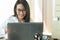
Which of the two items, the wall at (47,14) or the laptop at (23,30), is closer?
the laptop at (23,30)

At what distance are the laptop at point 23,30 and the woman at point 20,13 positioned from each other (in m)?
0.82

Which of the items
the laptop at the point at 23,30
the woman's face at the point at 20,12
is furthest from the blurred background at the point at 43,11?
the laptop at the point at 23,30

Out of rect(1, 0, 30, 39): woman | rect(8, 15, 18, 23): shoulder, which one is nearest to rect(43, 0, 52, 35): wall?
rect(1, 0, 30, 39): woman

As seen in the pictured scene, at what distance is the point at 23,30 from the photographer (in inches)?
58.6

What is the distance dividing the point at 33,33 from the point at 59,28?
3.77ft

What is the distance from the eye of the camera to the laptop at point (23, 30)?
4.86 ft

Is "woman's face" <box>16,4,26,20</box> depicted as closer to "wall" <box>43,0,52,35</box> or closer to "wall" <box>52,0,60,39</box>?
"wall" <box>43,0,52,35</box>

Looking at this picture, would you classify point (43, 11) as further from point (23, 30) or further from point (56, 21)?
point (23, 30)

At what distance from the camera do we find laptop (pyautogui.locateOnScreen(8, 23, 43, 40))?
1.48 meters

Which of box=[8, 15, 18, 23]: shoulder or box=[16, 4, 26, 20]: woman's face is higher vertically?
box=[16, 4, 26, 20]: woman's face

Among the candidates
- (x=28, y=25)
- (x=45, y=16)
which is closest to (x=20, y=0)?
(x=45, y=16)

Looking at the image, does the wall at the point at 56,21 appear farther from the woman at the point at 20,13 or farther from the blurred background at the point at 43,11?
the woman at the point at 20,13

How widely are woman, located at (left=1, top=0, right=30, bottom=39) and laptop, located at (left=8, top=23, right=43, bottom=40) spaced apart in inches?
32.4

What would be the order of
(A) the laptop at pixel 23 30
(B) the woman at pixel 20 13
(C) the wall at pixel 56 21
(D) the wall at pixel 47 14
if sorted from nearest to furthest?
(A) the laptop at pixel 23 30 → (B) the woman at pixel 20 13 → (C) the wall at pixel 56 21 → (D) the wall at pixel 47 14
